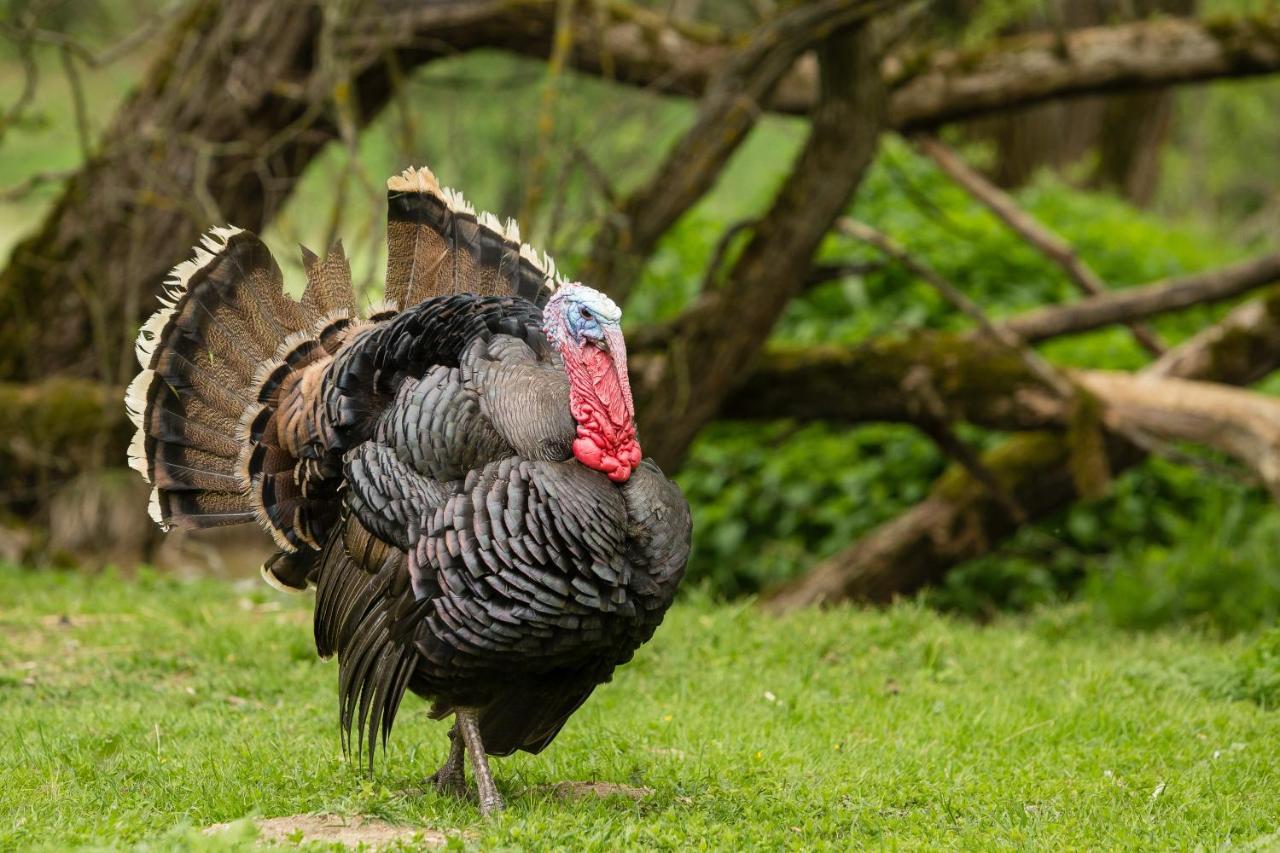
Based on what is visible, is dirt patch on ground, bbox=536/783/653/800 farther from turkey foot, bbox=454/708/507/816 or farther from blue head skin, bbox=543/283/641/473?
blue head skin, bbox=543/283/641/473

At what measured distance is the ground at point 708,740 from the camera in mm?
4215

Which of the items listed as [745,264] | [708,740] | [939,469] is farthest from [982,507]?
[708,740]

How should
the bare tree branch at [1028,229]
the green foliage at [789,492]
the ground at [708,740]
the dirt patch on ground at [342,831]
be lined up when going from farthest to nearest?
1. the green foliage at [789,492]
2. the bare tree branch at [1028,229]
3. the ground at [708,740]
4. the dirt patch on ground at [342,831]

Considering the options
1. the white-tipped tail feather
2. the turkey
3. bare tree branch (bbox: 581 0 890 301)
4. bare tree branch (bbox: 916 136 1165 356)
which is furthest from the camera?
bare tree branch (bbox: 916 136 1165 356)

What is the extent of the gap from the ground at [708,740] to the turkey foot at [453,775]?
11 cm

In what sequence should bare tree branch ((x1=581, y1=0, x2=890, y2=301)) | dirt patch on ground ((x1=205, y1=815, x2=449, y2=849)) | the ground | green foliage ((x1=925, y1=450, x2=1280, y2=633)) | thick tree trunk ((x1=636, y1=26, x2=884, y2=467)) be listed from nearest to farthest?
dirt patch on ground ((x1=205, y1=815, x2=449, y2=849))
the ground
bare tree branch ((x1=581, y1=0, x2=890, y2=301))
thick tree trunk ((x1=636, y1=26, x2=884, y2=467))
green foliage ((x1=925, y1=450, x2=1280, y2=633))

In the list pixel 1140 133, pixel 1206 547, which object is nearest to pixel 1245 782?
pixel 1206 547

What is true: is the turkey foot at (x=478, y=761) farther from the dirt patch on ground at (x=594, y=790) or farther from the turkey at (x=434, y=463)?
the dirt patch on ground at (x=594, y=790)

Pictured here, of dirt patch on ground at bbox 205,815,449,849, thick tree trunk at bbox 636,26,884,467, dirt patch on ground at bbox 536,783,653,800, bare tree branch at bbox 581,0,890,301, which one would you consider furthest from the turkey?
thick tree trunk at bbox 636,26,884,467

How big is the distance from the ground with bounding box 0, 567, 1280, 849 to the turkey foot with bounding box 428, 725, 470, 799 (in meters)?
0.11

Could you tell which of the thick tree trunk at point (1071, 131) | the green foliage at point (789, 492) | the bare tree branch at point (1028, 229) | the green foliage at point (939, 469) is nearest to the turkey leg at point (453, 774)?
the green foliage at point (939, 469)

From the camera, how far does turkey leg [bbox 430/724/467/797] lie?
463 centimetres

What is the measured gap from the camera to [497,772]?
16.4 feet

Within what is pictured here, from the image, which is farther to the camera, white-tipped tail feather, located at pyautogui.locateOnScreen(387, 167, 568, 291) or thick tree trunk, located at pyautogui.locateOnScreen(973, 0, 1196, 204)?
thick tree trunk, located at pyautogui.locateOnScreen(973, 0, 1196, 204)
